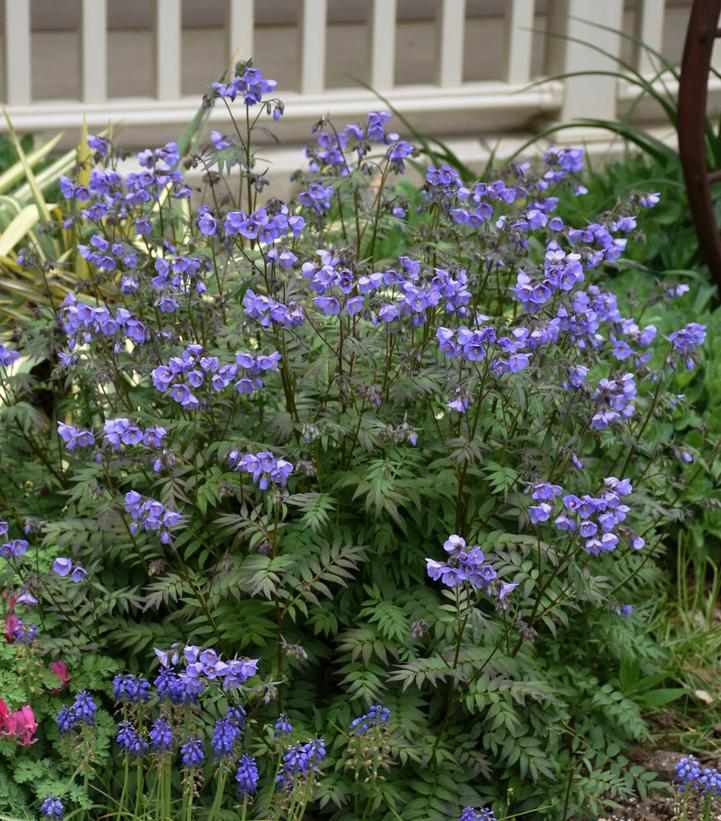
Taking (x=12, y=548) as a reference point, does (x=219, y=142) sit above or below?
above

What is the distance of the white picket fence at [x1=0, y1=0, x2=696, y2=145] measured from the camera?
5336 mm

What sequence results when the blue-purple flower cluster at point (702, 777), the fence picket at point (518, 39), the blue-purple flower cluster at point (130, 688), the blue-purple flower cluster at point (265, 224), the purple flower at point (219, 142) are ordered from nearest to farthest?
the blue-purple flower cluster at point (702, 777)
the blue-purple flower cluster at point (130, 688)
the blue-purple flower cluster at point (265, 224)
the purple flower at point (219, 142)
the fence picket at point (518, 39)

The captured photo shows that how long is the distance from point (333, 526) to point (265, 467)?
0.39 metres

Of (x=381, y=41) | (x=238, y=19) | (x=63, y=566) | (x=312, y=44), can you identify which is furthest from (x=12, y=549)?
(x=381, y=41)

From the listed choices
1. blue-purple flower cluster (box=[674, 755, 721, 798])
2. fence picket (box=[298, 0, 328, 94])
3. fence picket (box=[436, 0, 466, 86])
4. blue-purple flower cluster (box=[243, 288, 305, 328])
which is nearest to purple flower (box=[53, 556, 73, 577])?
blue-purple flower cluster (box=[243, 288, 305, 328])

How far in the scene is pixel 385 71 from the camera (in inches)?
222

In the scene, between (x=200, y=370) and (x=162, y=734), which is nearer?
(x=162, y=734)

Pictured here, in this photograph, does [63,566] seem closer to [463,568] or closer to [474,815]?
[463,568]

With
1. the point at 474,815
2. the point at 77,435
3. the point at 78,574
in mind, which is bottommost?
the point at 474,815

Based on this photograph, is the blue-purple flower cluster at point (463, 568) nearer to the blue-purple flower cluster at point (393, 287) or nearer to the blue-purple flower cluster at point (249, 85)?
the blue-purple flower cluster at point (393, 287)

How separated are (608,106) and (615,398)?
333 centimetres

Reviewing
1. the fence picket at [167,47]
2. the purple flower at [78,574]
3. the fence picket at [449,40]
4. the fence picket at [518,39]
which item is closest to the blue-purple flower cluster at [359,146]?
the purple flower at [78,574]

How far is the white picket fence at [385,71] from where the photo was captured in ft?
17.5

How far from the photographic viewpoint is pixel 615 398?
2.90 meters
